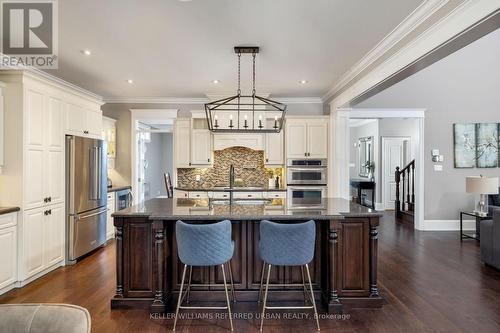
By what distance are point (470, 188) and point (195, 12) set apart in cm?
544

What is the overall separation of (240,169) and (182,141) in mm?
1308

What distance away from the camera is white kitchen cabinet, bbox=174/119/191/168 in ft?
20.0

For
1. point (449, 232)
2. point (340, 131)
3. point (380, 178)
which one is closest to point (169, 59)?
point (340, 131)

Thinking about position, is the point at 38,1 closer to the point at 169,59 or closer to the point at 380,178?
the point at 169,59

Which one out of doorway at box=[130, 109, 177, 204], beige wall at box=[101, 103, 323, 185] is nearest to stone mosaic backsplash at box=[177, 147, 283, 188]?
beige wall at box=[101, 103, 323, 185]

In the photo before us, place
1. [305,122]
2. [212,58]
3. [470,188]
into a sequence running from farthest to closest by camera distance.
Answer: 1. [305,122]
2. [470,188]
3. [212,58]

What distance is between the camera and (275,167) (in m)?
6.14

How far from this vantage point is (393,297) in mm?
3234

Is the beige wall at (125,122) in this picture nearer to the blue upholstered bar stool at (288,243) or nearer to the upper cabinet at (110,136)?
the upper cabinet at (110,136)

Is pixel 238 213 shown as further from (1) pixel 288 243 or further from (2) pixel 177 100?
(2) pixel 177 100

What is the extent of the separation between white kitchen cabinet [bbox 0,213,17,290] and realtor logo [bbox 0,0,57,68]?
1729 millimetres

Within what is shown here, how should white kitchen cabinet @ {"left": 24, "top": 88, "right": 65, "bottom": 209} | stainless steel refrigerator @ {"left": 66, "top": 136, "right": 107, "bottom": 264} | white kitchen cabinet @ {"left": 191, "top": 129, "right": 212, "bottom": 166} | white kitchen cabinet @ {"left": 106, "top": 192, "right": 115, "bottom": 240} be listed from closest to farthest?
white kitchen cabinet @ {"left": 24, "top": 88, "right": 65, "bottom": 209} → stainless steel refrigerator @ {"left": 66, "top": 136, "right": 107, "bottom": 264} → white kitchen cabinet @ {"left": 106, "top": 192, "right": 115, "bottom": 240} → white kitchen cabinet @ {"left": 191, "top": 129, "right": 212, "bottom": 166}

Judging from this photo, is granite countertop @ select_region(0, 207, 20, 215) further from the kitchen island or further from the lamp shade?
the lamp shade

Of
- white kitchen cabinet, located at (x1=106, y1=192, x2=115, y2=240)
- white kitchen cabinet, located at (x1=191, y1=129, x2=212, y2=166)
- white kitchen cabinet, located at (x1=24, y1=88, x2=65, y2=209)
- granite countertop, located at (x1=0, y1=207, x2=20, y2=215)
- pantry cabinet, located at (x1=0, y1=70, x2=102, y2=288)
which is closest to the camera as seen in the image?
granite countertop, located at (x1=0, y1=207, x2=20, y2=215)
